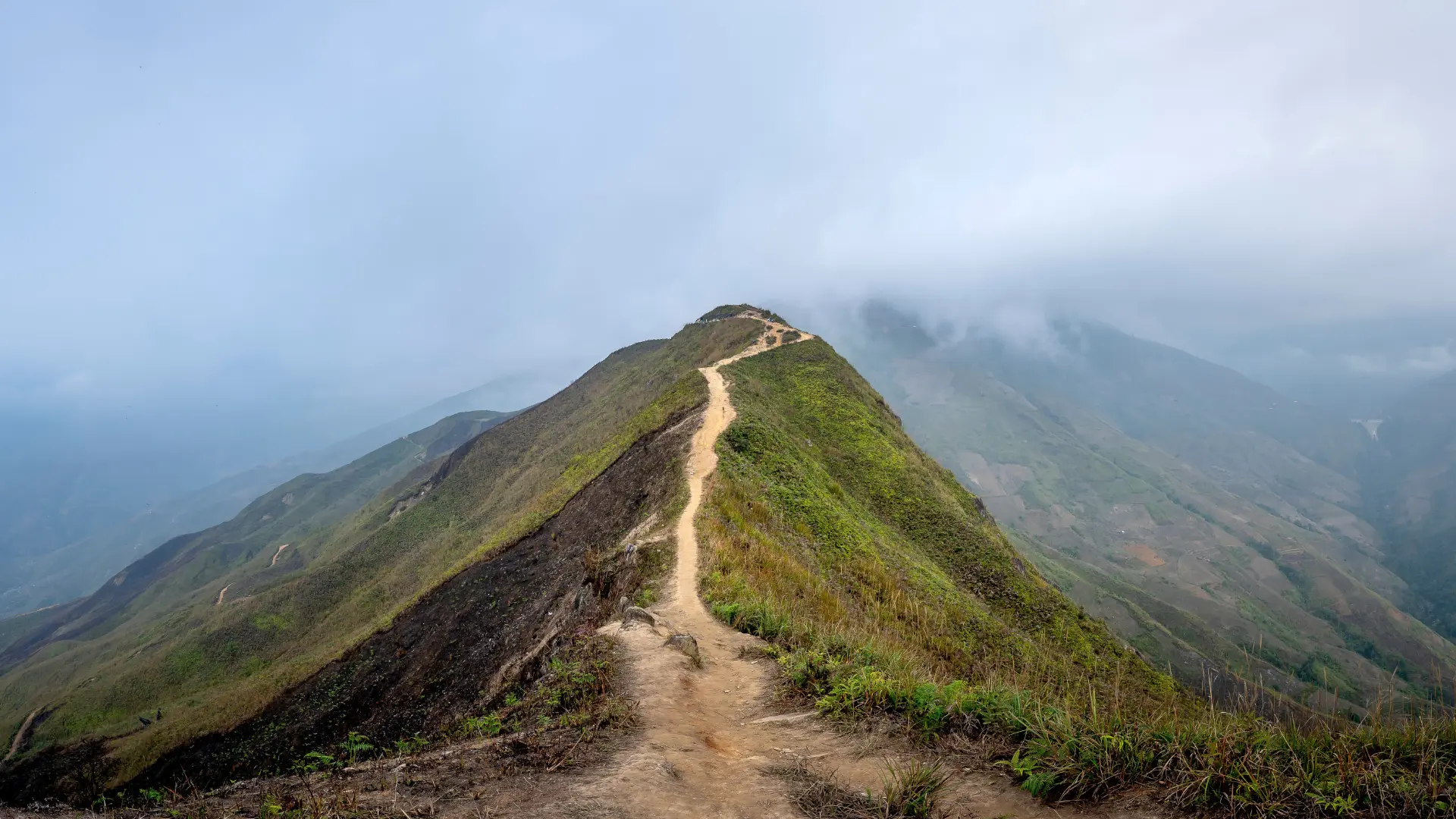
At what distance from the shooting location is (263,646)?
49.8m

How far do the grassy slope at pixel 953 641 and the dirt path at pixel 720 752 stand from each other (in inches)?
17.3

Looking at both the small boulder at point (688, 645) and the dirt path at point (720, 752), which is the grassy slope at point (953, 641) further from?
the small boulder at point (688, 645)

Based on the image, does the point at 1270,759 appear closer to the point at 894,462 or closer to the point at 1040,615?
the point at 1040,615

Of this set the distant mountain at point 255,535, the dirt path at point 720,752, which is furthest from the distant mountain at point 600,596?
the distant mountain at point 255,535

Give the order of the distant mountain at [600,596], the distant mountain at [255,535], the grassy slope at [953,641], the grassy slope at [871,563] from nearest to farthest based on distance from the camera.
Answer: the grassy slope at [953,641] < the grassy slope at [871,563] < the distant mountain at [600,596] < the distant mountain at [255,535]

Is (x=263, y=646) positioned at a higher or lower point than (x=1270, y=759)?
lower

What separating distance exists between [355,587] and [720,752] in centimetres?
6080

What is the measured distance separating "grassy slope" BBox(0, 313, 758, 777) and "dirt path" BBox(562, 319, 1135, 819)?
2591cm

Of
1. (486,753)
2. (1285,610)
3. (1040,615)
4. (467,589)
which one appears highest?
(486,753)

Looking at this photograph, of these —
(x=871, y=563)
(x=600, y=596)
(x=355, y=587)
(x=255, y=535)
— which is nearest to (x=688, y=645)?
(x=600, y=596)

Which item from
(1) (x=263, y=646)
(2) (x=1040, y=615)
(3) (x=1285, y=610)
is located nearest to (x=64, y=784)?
(1) (x=263, y=646)

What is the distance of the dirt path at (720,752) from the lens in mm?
5205

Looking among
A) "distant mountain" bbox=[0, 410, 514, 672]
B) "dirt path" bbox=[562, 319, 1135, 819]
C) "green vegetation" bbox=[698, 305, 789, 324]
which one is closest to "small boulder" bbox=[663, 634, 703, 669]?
"dirt path" bbox=[562, 319, 1135, 819]

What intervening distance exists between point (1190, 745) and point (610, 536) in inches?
820
